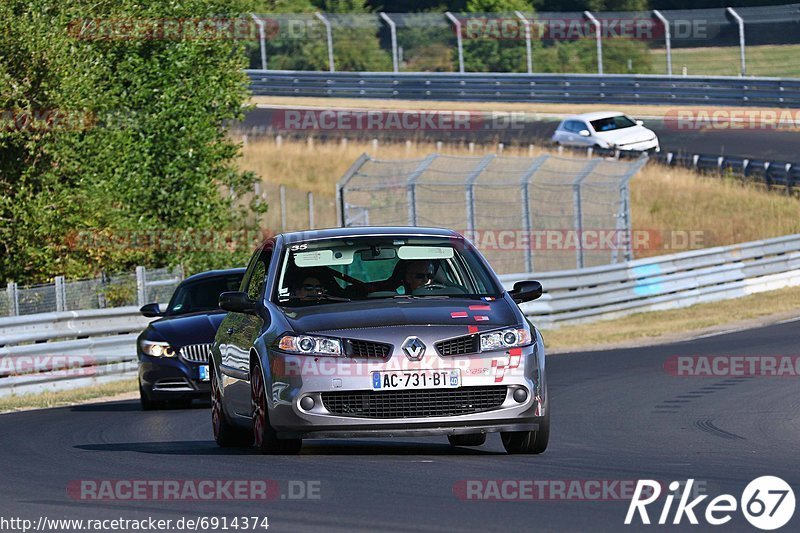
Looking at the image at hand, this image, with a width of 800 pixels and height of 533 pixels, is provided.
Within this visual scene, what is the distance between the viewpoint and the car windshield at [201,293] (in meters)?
17.1

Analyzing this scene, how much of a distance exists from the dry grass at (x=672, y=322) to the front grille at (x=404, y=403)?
13824mm

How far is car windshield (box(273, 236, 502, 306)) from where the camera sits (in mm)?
10312

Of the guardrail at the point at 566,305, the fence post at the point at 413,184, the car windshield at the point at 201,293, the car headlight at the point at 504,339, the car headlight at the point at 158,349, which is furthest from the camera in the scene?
the fence post at the point at 413,184

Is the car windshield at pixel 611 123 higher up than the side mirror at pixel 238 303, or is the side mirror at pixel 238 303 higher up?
the side mirror at pixel 238 303

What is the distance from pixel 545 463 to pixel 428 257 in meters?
1.84

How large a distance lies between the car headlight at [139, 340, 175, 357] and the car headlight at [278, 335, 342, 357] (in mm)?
6626

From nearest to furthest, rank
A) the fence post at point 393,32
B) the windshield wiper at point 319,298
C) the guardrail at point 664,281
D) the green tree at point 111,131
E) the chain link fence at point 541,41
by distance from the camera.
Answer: the windshield wiper at point 319,298 → the green tree at point 111,131 → the guardrail at point 664,281 → the chain link fence at point 541,41 → the fence post at point 393,32

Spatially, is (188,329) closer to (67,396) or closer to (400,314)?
(67,396)

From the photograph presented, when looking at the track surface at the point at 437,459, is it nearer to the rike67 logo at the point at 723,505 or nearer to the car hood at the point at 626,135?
the rike67 logo at the point at 723,505

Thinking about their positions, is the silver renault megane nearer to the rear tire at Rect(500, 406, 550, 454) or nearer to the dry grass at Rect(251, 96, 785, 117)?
the rear tire at Rect(500, 406, 550, 454)

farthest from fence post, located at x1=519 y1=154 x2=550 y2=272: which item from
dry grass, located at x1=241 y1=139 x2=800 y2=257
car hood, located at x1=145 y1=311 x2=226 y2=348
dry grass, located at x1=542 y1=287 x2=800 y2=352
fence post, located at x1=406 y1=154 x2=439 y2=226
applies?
car hood, located at x1=145 y1=311 x2=226 y2=348

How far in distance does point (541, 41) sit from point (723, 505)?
51.0m

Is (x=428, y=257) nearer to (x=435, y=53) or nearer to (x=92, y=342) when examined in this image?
(x=92, y=342)

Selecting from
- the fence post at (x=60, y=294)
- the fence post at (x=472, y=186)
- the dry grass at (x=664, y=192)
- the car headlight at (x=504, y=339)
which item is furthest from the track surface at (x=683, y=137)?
the car headlight at (x=504, y=339)
